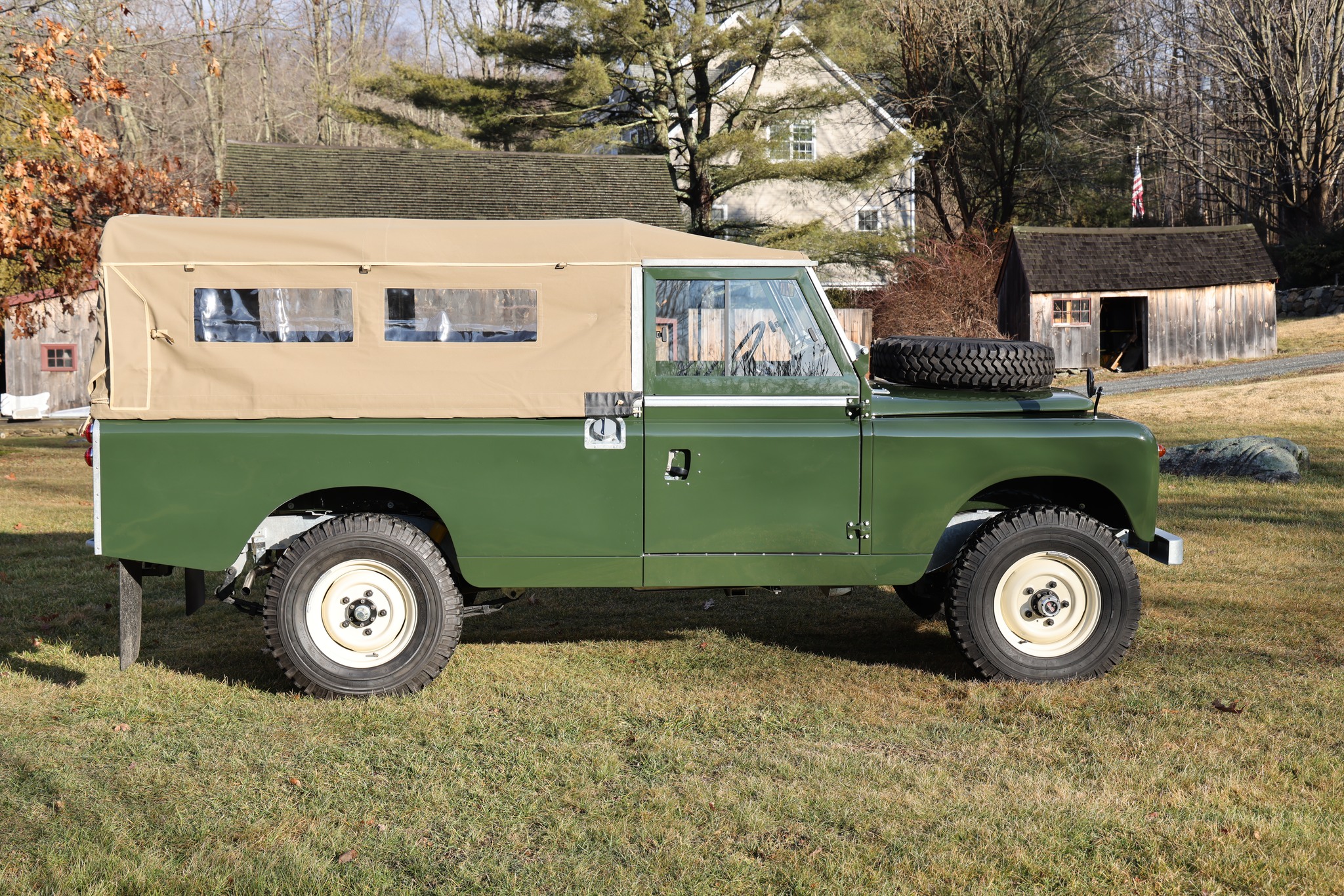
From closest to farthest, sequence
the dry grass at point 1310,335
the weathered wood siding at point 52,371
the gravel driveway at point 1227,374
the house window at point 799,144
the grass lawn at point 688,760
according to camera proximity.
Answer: the grass lawn at point 688,760
the gravel driveway at point 1227,374
the weathered wood siding at point 52,371
the dry grass at point 1310,335
the house window at point 799,144

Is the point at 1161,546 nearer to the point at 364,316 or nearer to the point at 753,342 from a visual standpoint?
the point at 753,342

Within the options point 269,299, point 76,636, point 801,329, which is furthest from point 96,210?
point 801,329

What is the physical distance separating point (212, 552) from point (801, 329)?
10.3ft

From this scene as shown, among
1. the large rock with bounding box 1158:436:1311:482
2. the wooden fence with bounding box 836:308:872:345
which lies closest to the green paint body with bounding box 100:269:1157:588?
the large rock with bounding box 1158:436:1311:482

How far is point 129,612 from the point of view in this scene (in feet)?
19.2

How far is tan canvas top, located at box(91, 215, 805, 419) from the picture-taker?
5.68 metres

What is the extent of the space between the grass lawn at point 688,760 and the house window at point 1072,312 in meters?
27.6

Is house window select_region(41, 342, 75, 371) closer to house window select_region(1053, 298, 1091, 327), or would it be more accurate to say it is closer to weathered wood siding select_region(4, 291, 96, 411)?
weathered wood siding select_region(4, 291, 96, 411)

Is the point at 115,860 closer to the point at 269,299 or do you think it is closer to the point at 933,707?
the point at 269,299

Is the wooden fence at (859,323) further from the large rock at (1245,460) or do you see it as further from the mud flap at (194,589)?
the mud flap at (194,589)

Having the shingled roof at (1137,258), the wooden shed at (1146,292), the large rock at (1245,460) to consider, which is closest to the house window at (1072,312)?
the wooden shed at (1146,292)

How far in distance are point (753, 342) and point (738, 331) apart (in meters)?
0.10

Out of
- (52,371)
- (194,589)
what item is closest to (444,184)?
(52,371)

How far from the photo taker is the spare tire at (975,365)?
20.1 ft
